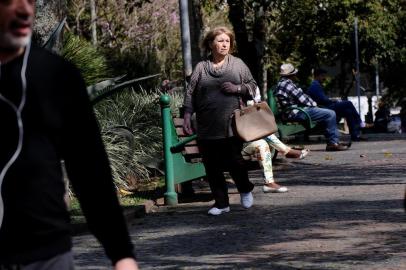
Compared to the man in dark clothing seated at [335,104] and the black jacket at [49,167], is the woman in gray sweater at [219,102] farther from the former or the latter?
the man in dark clothing seated at [335,104]

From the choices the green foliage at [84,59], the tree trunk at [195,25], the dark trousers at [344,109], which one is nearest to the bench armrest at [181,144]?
the green foliage at [84,59]

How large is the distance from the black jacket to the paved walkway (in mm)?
4586

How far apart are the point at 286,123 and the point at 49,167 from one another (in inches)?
619

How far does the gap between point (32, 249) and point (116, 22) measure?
126 ft

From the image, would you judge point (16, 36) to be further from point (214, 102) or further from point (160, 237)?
point (214, 102)

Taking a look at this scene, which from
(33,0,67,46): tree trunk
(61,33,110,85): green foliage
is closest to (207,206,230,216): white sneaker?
(33,0,67,46): tree trunk

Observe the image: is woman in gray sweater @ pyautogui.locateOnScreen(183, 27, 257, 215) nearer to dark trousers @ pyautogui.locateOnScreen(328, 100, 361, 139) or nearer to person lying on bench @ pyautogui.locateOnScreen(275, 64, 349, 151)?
person lying on bench @ pyautogui.locateOnScreen(275, 64, 349, 151)

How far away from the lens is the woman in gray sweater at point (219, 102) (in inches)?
412

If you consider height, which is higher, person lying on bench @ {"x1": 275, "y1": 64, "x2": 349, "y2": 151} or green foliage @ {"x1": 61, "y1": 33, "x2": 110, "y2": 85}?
green foliage @ {"x1": 61, "y1": 33, "x2": 110, "y2": 85}

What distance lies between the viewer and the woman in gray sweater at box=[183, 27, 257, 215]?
412 inches

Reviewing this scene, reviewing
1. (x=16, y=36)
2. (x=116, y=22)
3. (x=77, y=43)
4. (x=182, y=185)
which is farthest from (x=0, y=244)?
(x=116, y=22)

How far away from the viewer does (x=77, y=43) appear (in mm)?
16609

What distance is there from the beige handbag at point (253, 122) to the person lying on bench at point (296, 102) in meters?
A: 7.11

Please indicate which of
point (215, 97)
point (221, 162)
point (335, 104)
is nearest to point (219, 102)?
point (215, 97)
